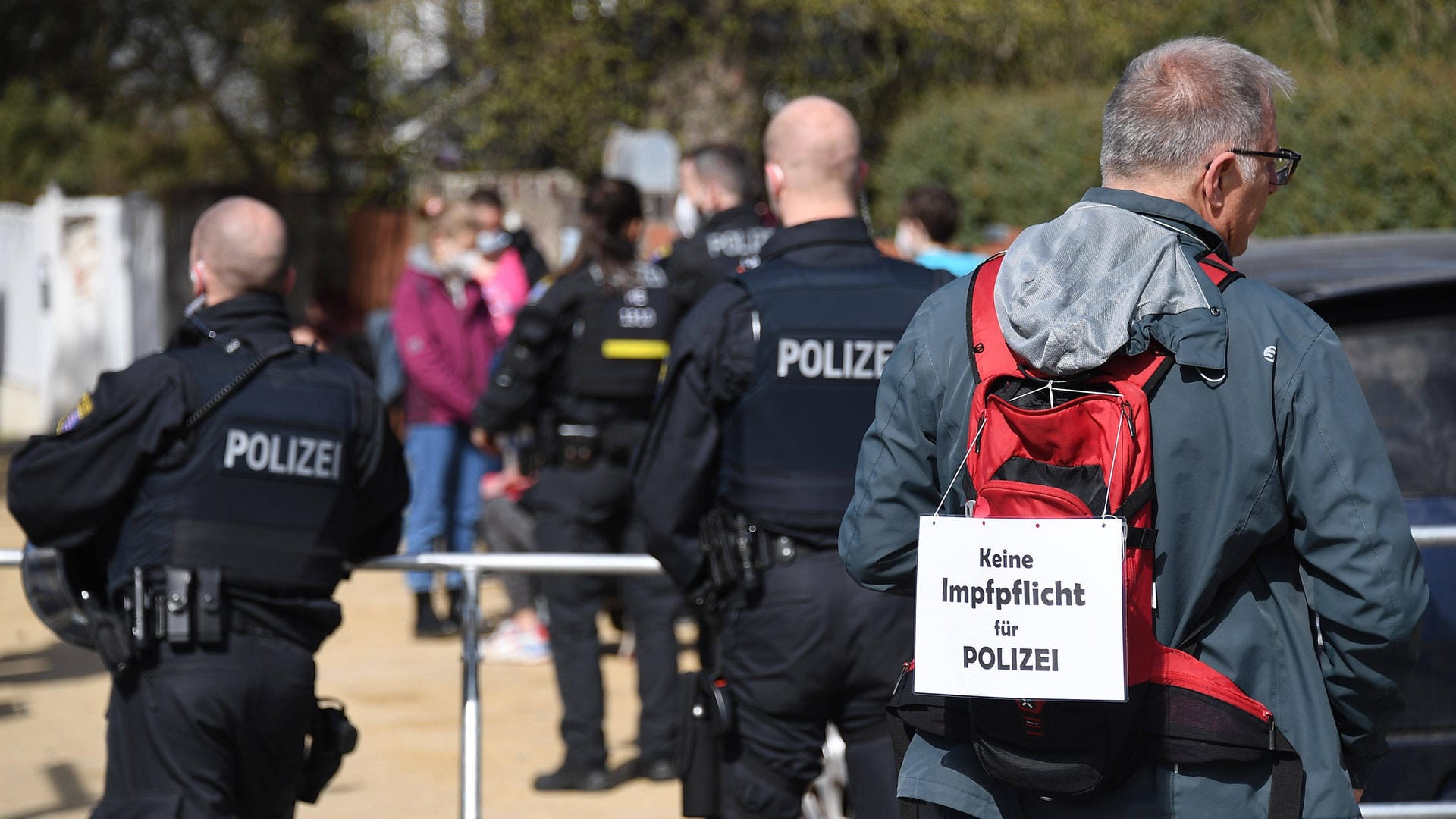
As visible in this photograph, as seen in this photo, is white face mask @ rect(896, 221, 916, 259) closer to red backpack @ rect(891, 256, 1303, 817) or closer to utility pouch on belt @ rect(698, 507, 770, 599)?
utility pouch on belt @ rect(698, 507, 770, 599)

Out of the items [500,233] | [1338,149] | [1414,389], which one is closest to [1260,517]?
[1414,389]

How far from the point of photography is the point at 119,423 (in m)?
3.33

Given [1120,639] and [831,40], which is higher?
[831,40]

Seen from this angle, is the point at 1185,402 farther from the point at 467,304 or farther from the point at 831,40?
the point at 831,40

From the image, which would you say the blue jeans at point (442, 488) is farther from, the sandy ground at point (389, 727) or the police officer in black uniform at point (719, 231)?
the police officer in black uniform at point (719, 231)

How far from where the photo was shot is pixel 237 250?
362 centimetres

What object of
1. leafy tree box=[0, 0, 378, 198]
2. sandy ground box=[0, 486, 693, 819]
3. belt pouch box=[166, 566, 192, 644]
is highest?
leafy tree box=[0, 0, 378, 198]

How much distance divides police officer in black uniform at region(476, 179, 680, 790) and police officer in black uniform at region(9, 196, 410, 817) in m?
2.33

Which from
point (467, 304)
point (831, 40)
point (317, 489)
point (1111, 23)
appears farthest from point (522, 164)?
point (317, 489)

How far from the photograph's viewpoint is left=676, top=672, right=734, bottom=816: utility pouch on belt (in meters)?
3.57

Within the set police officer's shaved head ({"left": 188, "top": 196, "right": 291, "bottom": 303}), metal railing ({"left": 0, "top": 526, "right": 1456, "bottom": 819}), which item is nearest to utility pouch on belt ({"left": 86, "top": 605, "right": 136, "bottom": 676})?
metal railing ({"left": 0, "top": 526, "right": 1456, "bottom": 819})

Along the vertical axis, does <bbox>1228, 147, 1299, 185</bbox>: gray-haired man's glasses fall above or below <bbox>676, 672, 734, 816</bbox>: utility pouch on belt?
above

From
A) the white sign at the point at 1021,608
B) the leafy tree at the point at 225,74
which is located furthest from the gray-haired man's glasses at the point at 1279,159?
the leafy tree at the point at 225,74

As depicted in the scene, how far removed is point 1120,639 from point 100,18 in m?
18.5
